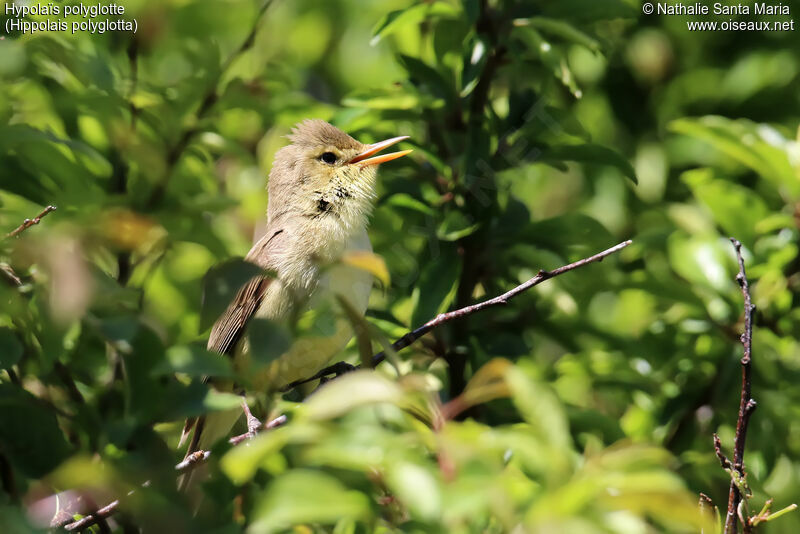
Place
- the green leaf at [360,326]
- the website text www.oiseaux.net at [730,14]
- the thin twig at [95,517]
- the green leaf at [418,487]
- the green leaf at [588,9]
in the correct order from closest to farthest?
the green leaf at [418,487] < the green leaf at [360,326] < the thin twig at [95,517] < the green leaf at [588,9] < the website text www.oiseaux.net at [730,14]

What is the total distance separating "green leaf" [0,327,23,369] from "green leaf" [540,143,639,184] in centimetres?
196

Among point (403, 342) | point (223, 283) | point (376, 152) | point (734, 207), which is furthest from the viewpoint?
point (376, 152)

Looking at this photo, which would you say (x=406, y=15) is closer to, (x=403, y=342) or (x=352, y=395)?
(x=403, y=342)

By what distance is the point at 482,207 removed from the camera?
3.10 metres

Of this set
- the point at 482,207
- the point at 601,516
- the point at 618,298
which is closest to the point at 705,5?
the point at 618,298

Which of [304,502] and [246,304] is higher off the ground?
[304,502]

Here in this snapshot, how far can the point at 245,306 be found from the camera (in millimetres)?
3520

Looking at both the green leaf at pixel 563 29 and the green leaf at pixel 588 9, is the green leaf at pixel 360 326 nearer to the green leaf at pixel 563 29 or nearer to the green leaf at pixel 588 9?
the green leaf at pixel 563 29

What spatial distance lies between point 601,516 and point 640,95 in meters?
3.62

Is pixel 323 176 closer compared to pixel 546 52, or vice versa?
pixel 546 52

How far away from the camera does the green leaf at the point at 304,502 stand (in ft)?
3.58

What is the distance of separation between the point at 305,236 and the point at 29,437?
1939mm

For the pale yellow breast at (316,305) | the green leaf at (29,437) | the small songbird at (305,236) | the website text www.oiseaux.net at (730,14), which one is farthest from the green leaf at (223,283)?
the website text www.oiseaux.net at (730,14)

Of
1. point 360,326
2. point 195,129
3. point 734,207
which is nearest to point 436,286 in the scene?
point 195,129
